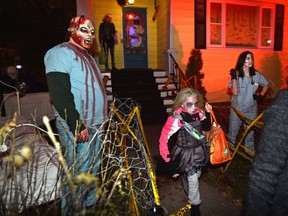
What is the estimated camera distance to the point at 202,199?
11.1ft

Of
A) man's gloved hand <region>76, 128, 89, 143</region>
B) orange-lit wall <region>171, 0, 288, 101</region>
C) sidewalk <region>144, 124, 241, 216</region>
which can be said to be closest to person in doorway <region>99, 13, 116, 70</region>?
orange-lit wall <region>171, 0, 288, 101</region>

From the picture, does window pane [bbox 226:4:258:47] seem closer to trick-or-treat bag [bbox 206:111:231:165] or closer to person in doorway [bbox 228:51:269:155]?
person in doorway [bbox 228:51:269:155]

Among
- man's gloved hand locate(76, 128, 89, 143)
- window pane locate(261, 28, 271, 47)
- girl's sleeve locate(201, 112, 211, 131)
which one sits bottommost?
girl's sleeve locate(201, 112, 211, 131)

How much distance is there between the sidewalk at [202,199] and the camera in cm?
311

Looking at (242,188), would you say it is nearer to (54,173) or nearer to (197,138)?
(197,138)

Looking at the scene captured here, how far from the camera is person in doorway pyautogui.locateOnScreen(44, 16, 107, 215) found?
7.42 feet

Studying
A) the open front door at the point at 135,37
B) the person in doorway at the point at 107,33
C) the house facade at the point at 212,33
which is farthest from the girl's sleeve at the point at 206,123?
the open front door at the point at 135,37

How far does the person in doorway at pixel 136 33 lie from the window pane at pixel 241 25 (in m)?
3.56

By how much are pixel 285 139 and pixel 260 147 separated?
114 millimetres

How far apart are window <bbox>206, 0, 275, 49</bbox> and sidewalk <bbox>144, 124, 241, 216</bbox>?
7374 millimetres

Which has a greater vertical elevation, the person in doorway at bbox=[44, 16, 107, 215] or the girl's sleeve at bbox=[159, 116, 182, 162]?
the person in doorway at bbox=[44, 16, 107, 215]

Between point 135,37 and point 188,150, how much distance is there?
333 inches

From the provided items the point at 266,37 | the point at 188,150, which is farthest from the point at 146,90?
the point at 266,37

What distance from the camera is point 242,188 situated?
3557mm
